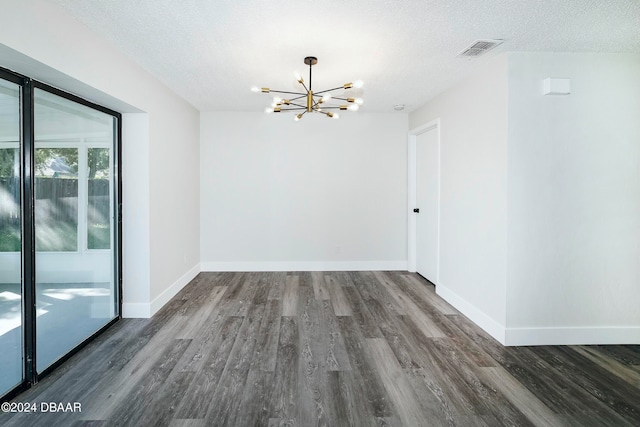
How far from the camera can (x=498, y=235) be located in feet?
10.0

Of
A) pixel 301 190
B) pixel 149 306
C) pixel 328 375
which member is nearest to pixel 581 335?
pixel 328 375

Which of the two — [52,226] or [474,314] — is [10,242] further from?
[474,314]

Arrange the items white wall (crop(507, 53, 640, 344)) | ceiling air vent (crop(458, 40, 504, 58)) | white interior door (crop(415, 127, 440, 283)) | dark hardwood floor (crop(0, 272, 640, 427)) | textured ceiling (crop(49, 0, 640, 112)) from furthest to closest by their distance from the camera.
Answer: white interior door (crop(415, 127, 440, 283))
white wall (crop(507, 53, 640, 344))
ceiling air vent (crop(458, 40, 504, 58))
textured ceiling (crop(49, 0, 640, 112))
dark hardwood floor (crop(0, 272, 640, 427))

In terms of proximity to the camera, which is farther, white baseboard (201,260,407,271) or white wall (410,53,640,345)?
white baseboard (201,260,407,271)

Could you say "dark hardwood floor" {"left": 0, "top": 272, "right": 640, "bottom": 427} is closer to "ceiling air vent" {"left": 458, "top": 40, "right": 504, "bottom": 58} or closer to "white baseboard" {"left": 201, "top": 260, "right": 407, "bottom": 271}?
"white baseboard" {"left": 201, "top": 260, "right": 407, "bottom": 271}

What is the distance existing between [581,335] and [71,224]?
4561 millimetres

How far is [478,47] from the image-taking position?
9.35 feet

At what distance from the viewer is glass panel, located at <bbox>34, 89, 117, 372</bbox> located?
2451mm

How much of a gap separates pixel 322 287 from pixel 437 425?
2827 mm

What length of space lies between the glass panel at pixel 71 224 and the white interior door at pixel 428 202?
394cm

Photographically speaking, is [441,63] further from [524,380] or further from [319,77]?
[524,380]

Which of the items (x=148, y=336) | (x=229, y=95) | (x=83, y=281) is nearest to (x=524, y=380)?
(x=148, y=336)

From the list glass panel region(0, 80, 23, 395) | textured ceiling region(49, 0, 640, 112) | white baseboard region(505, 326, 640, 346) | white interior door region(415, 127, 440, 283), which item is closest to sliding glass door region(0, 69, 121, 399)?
glass panel region(0, 80, 23, 395)

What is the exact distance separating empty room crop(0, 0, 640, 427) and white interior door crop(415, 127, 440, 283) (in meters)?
0.38
